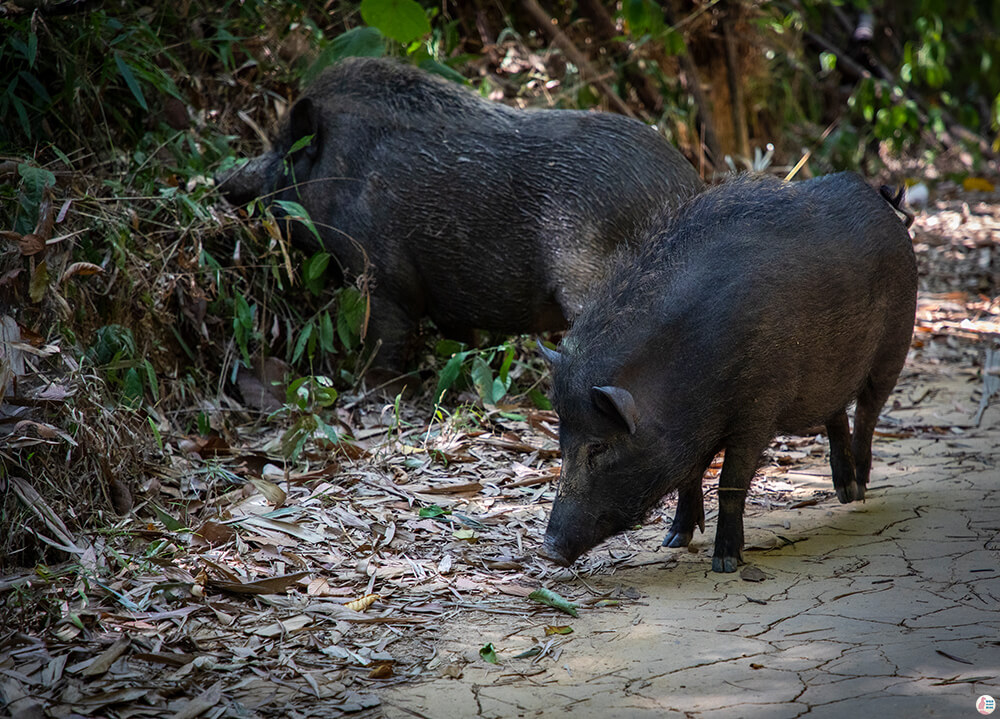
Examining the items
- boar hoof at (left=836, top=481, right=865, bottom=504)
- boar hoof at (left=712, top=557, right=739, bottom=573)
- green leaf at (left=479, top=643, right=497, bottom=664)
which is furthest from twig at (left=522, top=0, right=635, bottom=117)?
green leaf at (left=479, top=643, right=497, bottom=664)

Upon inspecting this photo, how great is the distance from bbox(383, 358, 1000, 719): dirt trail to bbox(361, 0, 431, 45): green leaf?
118 inches

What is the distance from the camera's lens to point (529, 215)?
16.3ft

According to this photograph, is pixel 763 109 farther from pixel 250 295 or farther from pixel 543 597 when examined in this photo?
pixel 543 597

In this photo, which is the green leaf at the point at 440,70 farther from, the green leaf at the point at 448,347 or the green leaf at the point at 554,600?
the green leaf at the point at 554,600

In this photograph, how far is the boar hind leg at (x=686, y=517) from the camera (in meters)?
3.89

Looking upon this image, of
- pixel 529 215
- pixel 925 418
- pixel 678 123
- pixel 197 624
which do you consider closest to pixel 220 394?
pixel 529 215

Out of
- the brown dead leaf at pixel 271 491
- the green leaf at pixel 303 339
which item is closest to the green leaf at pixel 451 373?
the green leaf at pixel 303 339

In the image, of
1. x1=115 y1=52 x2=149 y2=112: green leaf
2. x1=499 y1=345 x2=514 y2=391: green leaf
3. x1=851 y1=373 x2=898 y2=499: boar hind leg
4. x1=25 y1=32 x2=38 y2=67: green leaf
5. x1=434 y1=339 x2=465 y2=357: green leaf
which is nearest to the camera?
x1=851 y1=373 x2=898 y2=499: boar hind leg

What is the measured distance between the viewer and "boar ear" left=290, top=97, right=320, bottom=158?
17.8ft

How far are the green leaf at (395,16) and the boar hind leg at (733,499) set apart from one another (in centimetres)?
306

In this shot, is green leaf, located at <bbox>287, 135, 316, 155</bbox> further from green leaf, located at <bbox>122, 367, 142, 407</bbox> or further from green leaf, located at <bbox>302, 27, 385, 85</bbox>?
green leaf, located at <bbox>122, 367, 142, 407</bbox>

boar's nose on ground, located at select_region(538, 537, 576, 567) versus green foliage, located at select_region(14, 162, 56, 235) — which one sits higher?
green foliage, located at select_region(14, 162, 56, 235)

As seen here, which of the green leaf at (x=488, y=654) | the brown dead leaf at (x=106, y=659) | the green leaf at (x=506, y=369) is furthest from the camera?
the green leaf at (x=506, y=369)

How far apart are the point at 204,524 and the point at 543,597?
128 centimetres
